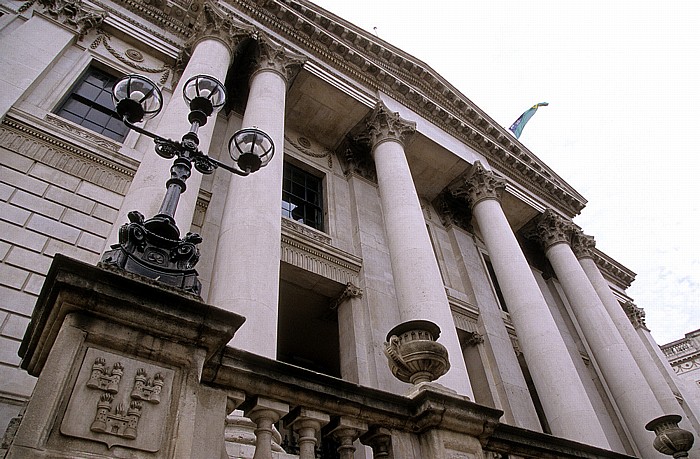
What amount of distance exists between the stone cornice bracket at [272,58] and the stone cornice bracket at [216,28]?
67cm

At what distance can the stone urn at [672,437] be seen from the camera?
9141mm

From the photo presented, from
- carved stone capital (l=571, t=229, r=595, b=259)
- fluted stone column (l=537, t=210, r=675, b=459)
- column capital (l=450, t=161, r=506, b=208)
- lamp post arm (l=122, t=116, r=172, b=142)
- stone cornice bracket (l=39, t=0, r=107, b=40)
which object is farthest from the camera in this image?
carved stone capital (l=571, t=229, r=595, b=259)

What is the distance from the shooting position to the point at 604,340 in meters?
16.8

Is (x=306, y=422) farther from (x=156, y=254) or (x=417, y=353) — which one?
(x=156, y=254)

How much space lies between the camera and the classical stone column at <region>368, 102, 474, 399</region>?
10503 millimetres

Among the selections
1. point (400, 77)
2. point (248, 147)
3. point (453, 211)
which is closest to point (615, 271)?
point (453, 211)

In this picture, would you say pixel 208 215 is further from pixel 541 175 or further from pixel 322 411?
pixel 541 175

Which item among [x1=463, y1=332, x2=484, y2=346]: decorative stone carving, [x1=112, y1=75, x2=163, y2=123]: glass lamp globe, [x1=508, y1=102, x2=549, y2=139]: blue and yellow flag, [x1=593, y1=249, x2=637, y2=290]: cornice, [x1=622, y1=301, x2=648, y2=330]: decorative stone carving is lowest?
[x1=112, y1=75, x2=163, y2=123]: glass lamp globe

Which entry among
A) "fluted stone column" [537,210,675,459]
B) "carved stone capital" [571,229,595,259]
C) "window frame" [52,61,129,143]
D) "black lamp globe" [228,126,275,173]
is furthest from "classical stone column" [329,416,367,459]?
"carved stone capital" [571,229,595,259]

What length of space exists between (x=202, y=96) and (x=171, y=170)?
145cm

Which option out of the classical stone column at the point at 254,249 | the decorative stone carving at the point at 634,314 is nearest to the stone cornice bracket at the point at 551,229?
the decorative stone carving at the point at 634,314

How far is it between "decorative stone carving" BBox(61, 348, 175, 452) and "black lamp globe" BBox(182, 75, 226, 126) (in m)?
3.49

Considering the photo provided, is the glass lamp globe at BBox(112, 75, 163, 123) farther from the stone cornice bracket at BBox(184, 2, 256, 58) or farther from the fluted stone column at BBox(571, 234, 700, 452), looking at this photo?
the fluted stone column at BBox(571, 234, 700, 452)

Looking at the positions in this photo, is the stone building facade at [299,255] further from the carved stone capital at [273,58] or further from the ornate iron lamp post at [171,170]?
the ornate iron lamp post at [171,170]
